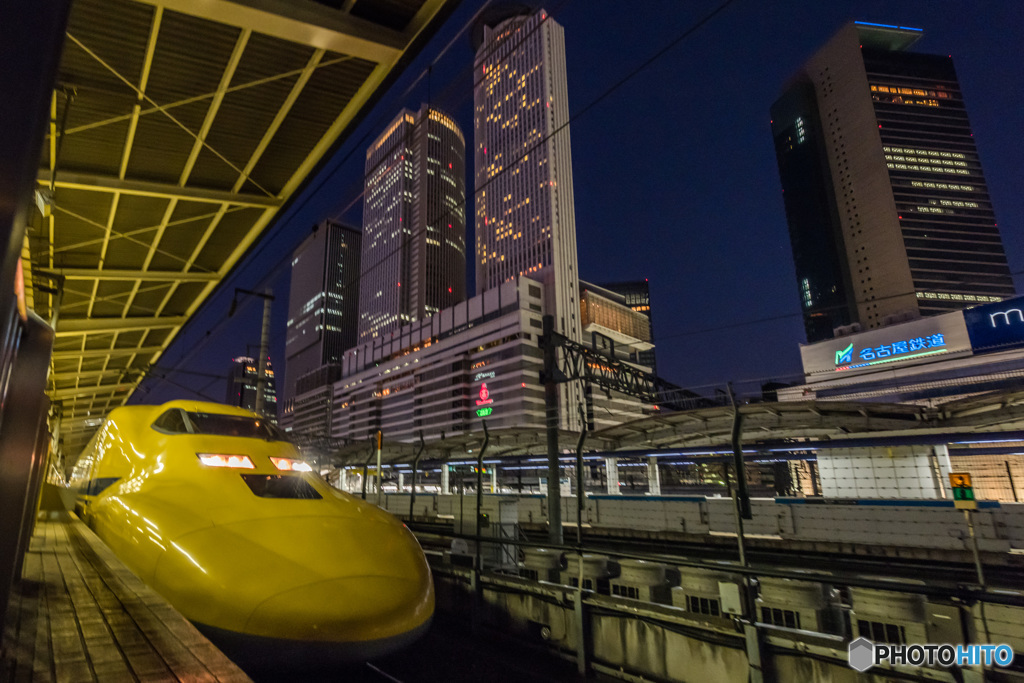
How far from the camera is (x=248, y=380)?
755 inches

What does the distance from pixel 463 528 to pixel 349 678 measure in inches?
200

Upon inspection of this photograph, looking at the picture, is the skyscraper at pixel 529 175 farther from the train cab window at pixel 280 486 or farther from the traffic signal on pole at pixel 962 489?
the train cab window at pixel 280 486

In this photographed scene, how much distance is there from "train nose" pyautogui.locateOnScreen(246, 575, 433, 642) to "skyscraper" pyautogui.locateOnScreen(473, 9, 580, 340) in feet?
385

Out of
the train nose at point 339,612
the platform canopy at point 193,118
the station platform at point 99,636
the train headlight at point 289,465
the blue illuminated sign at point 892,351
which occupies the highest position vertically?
the blue illuminated sign at point 892,351

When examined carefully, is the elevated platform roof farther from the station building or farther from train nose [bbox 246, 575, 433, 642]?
the station building

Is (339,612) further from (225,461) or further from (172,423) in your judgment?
(172,423)

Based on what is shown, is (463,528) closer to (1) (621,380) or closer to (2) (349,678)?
(2) (349,678)

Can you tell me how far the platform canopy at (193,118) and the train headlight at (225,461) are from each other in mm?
4580

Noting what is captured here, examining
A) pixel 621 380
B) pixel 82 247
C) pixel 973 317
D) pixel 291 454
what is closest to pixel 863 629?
pixel 291 454

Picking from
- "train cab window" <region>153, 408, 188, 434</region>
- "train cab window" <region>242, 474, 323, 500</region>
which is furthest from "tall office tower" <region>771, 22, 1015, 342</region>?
"train cab window" <region>153, 408, 188, 434</region>

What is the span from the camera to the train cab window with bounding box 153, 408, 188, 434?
7807 millimetres

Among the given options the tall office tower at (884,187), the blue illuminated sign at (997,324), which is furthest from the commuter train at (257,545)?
the tall office tower at (884,187)

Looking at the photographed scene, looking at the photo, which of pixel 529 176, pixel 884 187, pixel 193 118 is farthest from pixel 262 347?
pixel 884 187

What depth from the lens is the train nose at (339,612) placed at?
496cm
